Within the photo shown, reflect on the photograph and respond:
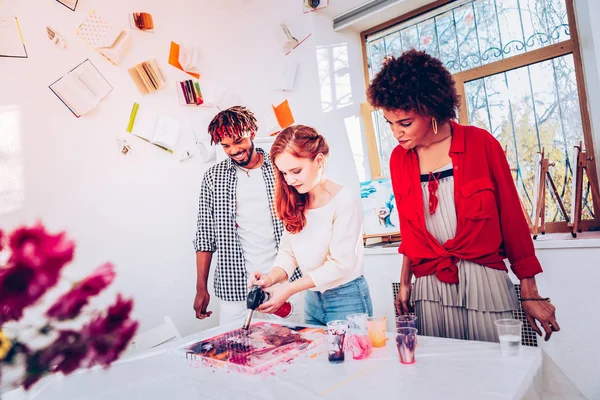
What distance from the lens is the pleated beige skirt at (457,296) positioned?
1232 millimetres

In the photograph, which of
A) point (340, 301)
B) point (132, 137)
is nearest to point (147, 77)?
point (132, 137)

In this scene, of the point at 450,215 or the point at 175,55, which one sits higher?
the point at 175,55

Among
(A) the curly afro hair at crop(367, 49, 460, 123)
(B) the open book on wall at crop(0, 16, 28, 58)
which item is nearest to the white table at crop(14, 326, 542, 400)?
(A) the curly afro hair at crop(367, 49, 460, 123)

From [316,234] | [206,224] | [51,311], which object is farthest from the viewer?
[206,224]

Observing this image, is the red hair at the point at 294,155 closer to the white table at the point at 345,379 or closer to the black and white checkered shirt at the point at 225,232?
the black and white checkered shirt at the point at 225,232

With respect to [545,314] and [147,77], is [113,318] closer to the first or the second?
[545,314]

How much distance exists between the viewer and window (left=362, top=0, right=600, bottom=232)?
7.23 ft

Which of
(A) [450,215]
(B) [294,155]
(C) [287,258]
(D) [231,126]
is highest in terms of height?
(D) [231,126]

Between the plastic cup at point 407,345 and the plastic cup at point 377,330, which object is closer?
the plastic cup at point 407,345

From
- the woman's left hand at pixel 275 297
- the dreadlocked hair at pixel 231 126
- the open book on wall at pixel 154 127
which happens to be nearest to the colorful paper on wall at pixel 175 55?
the open book on wall at pixel 154 127

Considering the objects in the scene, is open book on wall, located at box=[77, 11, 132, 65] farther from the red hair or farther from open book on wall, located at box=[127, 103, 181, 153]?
the red hair

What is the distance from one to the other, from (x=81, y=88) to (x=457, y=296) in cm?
183

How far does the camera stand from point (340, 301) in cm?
150

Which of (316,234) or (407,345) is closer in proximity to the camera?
(407,345)
